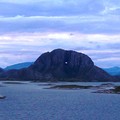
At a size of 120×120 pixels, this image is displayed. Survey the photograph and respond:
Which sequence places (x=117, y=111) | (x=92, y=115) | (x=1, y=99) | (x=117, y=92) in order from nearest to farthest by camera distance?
(x=92, y=115), (x=117, y=111), (x=1, y=99), (x=117, y=92)

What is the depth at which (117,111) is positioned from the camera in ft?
297

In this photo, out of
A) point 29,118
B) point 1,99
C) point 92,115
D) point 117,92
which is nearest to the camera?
point 29,118

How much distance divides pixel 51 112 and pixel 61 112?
6.88 ft

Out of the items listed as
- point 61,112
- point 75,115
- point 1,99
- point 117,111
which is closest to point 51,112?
point 61,112

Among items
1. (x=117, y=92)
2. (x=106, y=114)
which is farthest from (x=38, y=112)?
(x=117, y=92)

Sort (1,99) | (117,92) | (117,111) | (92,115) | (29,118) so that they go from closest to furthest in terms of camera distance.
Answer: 1. (29,118)
2. (92,115)
3. (117,111)
4. (1,99)
5. (117,92)

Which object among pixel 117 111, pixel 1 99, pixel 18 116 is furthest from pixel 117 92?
pixel 18 116

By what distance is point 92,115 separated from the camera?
3282 inches

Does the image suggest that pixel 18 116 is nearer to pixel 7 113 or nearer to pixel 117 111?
pixel 7 113

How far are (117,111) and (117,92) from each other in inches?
2824

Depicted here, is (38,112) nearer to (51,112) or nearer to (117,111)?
(51,112)

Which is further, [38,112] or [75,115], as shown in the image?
[38,112]

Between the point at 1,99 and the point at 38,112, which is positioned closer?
the point at 38,112

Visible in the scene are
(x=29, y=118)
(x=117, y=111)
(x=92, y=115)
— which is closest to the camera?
(x=29, y=118)
